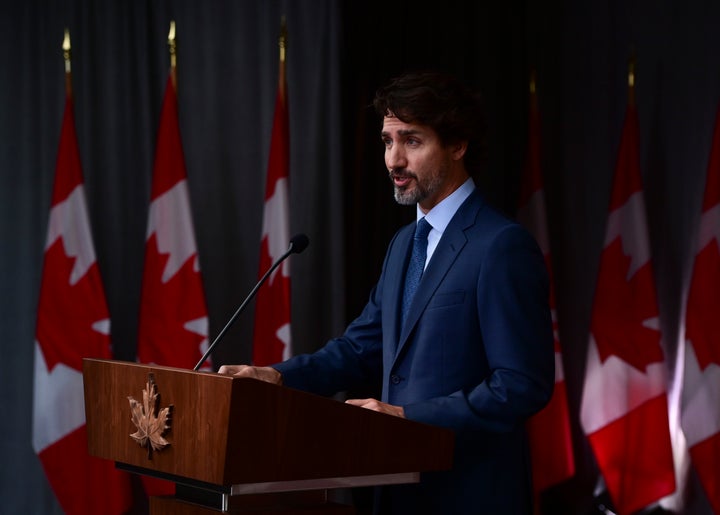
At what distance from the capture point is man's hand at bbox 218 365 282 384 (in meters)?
2.06

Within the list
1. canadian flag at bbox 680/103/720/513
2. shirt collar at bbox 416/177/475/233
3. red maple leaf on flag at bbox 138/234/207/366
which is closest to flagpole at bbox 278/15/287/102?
red maple leaf on flag at bbox 138/234/207/366

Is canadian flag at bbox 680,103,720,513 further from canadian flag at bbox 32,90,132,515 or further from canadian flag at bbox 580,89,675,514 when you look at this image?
canadian flag at bbox 32,90,132,515

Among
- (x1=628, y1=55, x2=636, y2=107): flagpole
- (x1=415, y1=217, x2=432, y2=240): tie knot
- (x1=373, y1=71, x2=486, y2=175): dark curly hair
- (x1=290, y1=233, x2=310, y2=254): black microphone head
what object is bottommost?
(x1=290, y1=233, x2=310, y2=254): black microphone head

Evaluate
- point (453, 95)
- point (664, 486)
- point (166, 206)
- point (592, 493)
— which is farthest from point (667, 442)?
point (453, 95)

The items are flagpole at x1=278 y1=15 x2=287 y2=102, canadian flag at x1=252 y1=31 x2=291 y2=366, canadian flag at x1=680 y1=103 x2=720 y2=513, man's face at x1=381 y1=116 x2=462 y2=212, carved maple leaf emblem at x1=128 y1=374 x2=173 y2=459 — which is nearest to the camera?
carved maple leaf emblem at x1=128 y1=374 x2=173 y2=459

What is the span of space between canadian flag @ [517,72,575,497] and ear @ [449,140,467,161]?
2.63m

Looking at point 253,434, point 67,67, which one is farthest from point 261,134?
point 253,434

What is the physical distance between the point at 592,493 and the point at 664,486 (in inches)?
21.1

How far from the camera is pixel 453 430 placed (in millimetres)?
1960

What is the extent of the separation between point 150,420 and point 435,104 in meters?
0.99

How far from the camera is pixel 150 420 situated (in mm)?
1812

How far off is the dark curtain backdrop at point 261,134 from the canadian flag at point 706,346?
432mm

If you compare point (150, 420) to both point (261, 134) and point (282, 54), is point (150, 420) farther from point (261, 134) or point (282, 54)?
point (261, 134)

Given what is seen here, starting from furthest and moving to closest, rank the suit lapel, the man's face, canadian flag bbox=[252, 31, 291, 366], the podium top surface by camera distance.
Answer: canadian flag bbox=[252, 31, 291, 366] < the man's face < the suit lapel < the podium top surface
